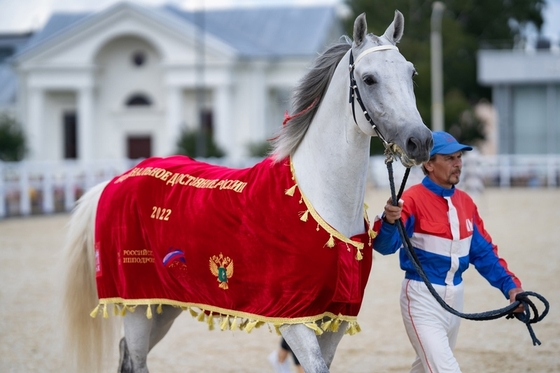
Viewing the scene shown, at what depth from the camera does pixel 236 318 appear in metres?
4.27

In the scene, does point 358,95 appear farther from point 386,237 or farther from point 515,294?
point 515,294

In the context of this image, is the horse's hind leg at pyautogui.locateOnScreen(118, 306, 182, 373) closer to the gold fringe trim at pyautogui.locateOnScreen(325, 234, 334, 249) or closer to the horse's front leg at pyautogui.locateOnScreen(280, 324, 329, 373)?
the horse's front leg at pyautogui.locateOnScreen(280, 324, 329, 373)

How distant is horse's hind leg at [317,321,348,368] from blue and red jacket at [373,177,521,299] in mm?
489

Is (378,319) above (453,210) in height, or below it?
below

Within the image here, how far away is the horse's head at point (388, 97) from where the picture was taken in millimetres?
3482

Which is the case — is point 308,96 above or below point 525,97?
below

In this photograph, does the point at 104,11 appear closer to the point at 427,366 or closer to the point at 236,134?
the point at 236,134

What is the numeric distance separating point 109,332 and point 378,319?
3544 millimetres

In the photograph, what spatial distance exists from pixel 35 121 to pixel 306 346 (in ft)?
118

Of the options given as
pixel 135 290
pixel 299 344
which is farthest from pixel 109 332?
pixel 299 344

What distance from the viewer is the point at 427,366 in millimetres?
4078

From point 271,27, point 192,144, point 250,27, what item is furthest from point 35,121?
point 271,27

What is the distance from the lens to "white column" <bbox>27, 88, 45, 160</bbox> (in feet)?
123

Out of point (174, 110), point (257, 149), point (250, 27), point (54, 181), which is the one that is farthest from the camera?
point (250, 27)
